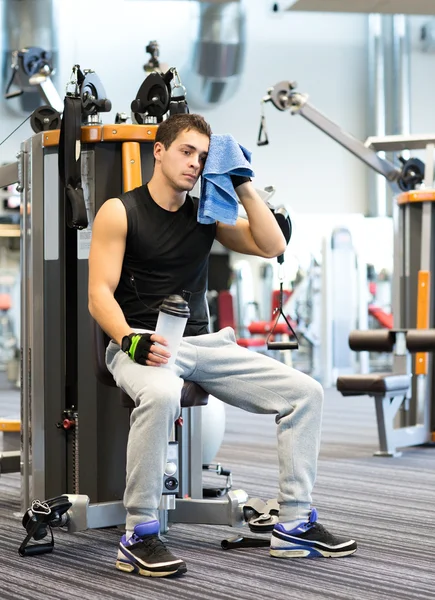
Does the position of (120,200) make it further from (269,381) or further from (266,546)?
(266,546)

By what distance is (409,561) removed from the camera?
8.26ft

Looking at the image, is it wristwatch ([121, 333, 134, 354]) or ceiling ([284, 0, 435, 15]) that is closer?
wristwatch ([121, 333, 134, 354])

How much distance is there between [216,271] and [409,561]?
8330 mm

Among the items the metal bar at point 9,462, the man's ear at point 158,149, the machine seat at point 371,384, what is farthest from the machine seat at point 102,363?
the machine seat at point 371,384

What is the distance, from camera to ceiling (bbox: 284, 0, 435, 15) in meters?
8.41

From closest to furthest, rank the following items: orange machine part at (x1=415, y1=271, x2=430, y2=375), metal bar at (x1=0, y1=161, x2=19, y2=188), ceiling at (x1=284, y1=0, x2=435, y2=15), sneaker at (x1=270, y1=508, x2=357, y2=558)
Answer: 1. sneaker at (x1=270, y1=508, x2=357, y2=558)
2. metal bar at (x1=0, y1=161, x2=19, y2=188)
3. orange machine part at (x1=415, y1=271, x2=430, y2=375)
4. ceiling at (x1=284, y1=0, x2=435, y2=15)

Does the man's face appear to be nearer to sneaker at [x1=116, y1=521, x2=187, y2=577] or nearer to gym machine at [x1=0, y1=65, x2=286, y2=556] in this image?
gym machine at [x1=0, y1=65, x2=286, y2=556]

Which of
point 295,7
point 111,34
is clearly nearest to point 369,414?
point 295,7

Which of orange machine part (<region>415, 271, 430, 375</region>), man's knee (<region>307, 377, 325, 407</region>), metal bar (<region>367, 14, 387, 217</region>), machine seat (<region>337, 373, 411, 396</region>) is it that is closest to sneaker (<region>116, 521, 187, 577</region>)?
man's knee (<region>307, 377, 325, 407</region>)

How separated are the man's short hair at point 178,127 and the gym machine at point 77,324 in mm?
312

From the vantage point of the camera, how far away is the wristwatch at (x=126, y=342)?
95.2 inches

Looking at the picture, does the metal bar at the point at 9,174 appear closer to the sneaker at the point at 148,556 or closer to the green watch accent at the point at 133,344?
the green watch accent at the point at 133,344

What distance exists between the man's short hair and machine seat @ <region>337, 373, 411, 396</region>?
217cm

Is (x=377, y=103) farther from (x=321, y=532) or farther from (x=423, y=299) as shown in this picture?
(x=321, y=532)
